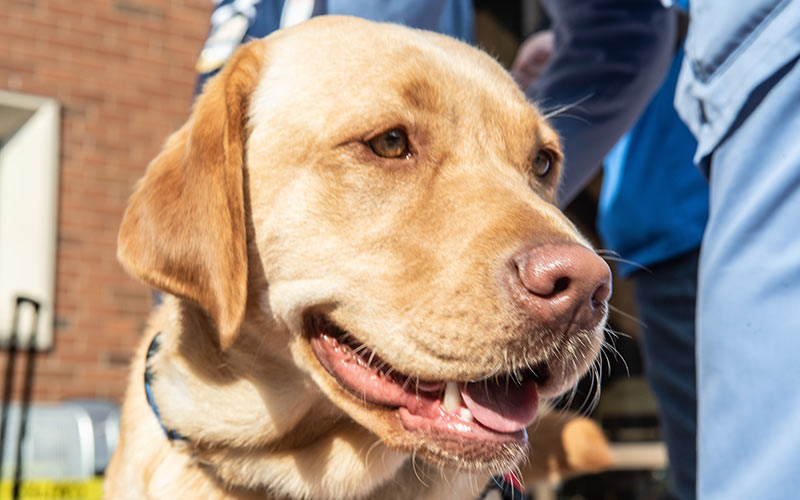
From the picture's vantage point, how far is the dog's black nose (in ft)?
4.80

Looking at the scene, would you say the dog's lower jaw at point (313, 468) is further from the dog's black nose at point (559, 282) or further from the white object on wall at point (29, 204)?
the white object on wall at point (29, 204)

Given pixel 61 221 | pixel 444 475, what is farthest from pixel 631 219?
pixel 61 221

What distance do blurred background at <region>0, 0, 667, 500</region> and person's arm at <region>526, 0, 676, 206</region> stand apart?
2568mm

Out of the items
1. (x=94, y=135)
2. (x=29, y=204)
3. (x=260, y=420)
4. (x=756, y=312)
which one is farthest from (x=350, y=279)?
(x=94, y=135)

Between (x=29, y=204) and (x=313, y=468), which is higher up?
(x=313, y=468)

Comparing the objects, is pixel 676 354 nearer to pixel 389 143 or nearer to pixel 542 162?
pixel 542 162

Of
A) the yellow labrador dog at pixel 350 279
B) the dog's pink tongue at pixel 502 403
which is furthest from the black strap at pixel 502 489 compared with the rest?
the dog's pink tongue at pixel 502 403

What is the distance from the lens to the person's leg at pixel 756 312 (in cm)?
147

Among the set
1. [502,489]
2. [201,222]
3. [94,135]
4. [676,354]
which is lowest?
[94,135]

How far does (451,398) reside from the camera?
1656 mm

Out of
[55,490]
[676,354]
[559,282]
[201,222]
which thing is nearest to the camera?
[559,282]

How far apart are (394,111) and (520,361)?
69cm

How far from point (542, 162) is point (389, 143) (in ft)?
2.03

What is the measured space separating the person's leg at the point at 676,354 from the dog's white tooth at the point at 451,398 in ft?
5.18
